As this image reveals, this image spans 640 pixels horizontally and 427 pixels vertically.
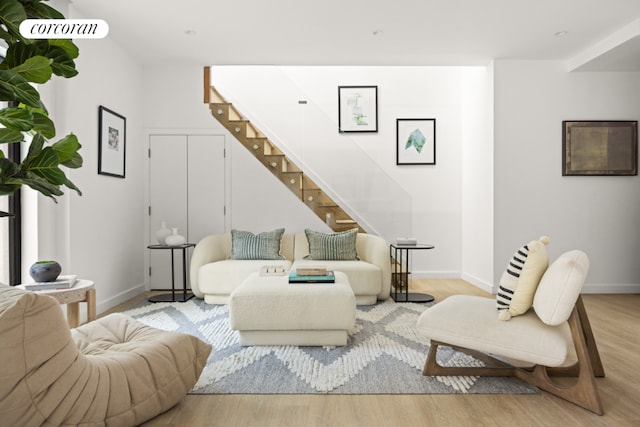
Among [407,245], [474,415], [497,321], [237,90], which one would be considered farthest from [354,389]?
[237,90]

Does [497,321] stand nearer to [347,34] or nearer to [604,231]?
[347,34]

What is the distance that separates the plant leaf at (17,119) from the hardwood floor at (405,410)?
150cm

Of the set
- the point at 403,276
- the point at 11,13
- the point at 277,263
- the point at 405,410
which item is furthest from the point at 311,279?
the point at 11,13

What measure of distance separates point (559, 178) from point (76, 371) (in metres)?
5.51

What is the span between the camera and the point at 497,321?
253cm

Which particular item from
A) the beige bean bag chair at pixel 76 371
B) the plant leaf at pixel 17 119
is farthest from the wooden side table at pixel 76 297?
the plant leaf at pixel 17 119

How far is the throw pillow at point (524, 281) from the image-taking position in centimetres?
252

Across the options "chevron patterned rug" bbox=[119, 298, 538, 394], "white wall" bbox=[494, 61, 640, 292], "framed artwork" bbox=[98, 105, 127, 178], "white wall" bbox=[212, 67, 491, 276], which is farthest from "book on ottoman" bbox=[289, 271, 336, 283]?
"white wall" bbox=[212, 67, 491, 276]

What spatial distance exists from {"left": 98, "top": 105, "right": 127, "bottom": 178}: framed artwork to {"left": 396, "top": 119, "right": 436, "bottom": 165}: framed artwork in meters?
3.73

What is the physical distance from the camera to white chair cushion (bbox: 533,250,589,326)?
2301 millimetres

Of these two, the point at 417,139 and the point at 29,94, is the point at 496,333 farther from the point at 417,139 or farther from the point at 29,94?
the point at 417,139

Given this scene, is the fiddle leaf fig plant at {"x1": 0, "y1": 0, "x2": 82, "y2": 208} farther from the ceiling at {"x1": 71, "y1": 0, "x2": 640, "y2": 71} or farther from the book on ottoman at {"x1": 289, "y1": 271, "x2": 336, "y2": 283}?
the ceiling at {"x1": 71, "y1": 0, "x2": 640, "y2": 71}

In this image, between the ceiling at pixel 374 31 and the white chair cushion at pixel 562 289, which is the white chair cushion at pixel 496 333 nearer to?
the white chair cushion at pixel 562 289

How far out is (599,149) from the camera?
5.44m
